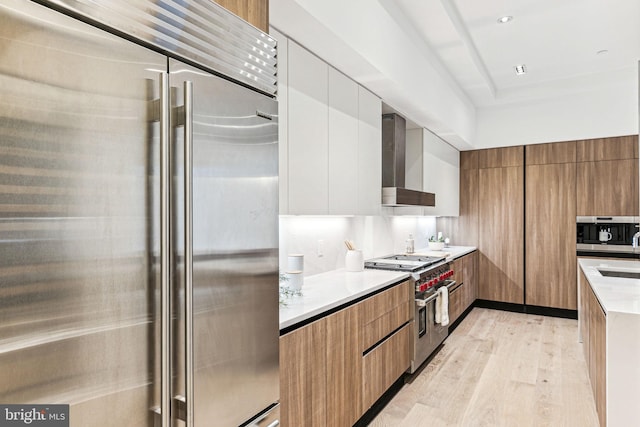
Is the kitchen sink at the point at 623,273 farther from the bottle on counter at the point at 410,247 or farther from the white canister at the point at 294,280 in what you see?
the white canister at the point at 294,280

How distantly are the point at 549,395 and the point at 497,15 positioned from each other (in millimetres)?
3027

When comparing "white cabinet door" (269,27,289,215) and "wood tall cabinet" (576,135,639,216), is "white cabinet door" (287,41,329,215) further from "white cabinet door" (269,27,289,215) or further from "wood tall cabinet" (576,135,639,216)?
"wood tall cabinet" (576,135,639,216)

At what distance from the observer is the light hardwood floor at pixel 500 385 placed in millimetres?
2572

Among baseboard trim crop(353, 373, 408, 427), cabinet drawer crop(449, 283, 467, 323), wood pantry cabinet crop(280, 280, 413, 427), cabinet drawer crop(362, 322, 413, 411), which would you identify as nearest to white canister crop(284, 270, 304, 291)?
wood pantry cabinet crop(280, 280, 413, 427)

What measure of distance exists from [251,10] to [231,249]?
867mm

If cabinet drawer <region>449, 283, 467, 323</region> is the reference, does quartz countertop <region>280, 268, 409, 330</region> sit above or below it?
above

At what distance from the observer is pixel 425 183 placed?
4242 millimetres

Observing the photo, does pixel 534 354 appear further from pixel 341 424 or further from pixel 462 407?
pixel 341 424

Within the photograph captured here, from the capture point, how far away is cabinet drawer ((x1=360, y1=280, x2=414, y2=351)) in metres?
2.35

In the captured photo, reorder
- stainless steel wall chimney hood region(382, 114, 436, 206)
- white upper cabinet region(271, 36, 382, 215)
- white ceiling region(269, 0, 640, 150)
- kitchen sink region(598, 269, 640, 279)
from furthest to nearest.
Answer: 1. stainless steel wall chimney hood region(382, 114, 436, 206)
2. kitchen sink region(598, 269, 640, 279)
3. white ceiling region(269, 0, 640, 150)
4. white upper cabinet region(271, 36, 382, 215)

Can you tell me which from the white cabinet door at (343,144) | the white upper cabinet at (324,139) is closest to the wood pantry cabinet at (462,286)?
the white upper cabinet at (324,139)

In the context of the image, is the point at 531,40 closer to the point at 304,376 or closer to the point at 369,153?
the point at 369,153

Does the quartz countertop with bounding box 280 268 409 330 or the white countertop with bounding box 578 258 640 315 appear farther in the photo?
the white countertop with bounding box 578 258 640 315

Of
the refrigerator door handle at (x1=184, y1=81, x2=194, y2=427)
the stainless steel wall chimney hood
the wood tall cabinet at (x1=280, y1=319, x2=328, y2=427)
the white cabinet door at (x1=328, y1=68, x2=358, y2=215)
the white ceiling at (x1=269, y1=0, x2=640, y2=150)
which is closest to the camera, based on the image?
the refrigerator door handle at (x1=184, y1=81, x2=194, y2=427)
